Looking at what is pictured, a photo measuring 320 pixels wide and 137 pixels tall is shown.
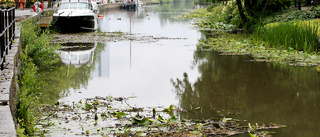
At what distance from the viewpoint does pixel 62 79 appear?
11.6 metres

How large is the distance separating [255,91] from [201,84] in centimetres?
149

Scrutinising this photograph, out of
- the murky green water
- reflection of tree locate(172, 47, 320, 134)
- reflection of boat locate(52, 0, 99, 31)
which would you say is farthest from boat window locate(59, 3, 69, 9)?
reflection of tree locate(172, 47, 320, 134)

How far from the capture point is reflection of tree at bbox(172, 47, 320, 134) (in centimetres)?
822

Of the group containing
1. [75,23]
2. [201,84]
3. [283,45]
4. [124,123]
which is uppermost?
[75,23]

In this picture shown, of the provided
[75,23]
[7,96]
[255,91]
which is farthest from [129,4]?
[7,96]

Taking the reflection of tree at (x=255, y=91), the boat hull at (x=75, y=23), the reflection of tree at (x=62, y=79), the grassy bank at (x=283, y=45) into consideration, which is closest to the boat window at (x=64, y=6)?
the boat hull at (x=75, y=23)

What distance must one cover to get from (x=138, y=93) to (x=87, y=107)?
6.38 feet

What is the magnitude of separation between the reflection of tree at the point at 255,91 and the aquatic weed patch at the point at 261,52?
0.82m

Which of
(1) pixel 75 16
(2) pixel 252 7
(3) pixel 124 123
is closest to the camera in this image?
(3) pixel 124 123

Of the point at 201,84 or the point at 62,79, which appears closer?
the point at 201,84

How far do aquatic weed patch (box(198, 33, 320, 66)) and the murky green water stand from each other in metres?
0.64

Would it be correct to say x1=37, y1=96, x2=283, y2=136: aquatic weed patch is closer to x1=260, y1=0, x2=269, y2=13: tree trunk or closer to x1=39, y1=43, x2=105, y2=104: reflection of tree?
x1=39, y1=43, x2=105, y2=104: reflection of tree

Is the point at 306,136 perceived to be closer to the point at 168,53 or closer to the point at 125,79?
the point at 125,79

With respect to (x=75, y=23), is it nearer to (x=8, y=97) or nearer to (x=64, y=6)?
(x=64, y=6)
